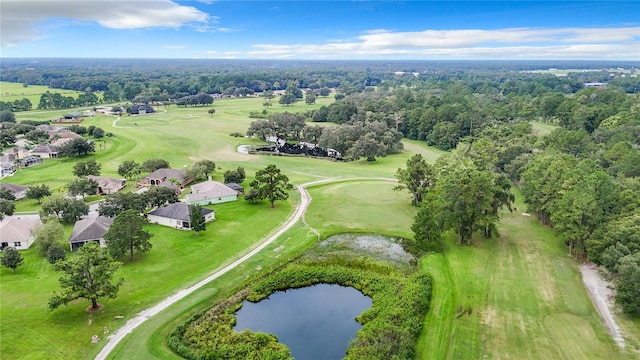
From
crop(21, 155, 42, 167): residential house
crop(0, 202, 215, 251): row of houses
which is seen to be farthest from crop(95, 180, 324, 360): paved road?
crop(21, 155, 42, 167): residential house

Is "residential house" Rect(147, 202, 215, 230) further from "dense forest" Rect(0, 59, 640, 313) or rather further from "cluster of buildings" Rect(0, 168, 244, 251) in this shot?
"dense forest" Rect(0, 59, 640, 313)

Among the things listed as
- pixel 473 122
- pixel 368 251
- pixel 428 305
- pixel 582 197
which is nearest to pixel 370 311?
pixel 428 305

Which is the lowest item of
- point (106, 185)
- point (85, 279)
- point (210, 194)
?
point (106, 185)

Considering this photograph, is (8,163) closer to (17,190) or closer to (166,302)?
(17,190)

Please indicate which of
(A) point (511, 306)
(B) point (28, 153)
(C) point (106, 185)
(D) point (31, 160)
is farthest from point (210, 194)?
(B) point (28, 153)

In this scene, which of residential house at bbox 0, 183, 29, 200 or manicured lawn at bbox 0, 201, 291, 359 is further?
residential house at bbox 0, 183, 29, 200

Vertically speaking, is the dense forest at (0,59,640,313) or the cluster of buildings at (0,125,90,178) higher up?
the dense forest at (0,59,640,313)
